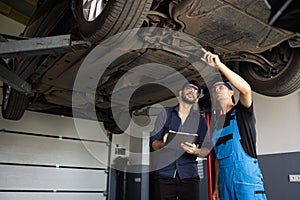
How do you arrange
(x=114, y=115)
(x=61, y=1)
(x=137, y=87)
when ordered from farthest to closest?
(x=114, y=115)
(x=137, y=87)
(x=61, y=1)

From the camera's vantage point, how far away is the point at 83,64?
266 cm

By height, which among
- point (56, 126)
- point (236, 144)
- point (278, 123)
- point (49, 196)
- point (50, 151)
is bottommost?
point (49, 196)

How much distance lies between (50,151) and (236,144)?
3.67 metres

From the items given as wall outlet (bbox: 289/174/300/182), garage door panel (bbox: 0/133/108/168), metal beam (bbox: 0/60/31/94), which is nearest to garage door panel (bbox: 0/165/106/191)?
garage door panel (bbox: 0/133/108/168)

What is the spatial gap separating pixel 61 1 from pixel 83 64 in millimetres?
554

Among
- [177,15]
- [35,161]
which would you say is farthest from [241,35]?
[35,161]

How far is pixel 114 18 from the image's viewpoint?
164 cm

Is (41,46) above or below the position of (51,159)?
above

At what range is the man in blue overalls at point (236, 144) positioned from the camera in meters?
A: 1.60

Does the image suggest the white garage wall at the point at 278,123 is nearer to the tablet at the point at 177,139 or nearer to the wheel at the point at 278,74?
the wheel at the point at 278,74

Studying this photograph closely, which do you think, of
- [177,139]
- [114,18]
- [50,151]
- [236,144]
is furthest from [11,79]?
[50,151]

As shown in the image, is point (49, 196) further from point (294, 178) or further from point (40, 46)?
point (294, 178)

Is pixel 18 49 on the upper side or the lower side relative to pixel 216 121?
upper

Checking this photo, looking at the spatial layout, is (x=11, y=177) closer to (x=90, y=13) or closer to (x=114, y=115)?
(x=114, y=115)
